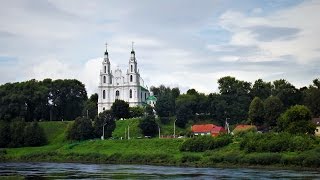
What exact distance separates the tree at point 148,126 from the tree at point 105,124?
7.00m

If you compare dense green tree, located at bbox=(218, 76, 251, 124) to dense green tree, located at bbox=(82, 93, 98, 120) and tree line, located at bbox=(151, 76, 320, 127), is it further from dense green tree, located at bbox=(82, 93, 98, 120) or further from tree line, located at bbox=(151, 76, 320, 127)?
dense green tree, located at bbox=(82, 93, 98, 120)

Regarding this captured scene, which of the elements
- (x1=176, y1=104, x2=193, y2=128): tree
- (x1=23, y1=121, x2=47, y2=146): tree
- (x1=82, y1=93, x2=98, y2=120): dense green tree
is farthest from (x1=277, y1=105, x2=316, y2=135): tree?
(x1=82, y1=93, x2=98, y2=120): dense green tree

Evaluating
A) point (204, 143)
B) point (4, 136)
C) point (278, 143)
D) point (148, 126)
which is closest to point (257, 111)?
point (148, 126)

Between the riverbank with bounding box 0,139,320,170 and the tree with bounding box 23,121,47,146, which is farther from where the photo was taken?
the tree with bounding box 23,121,47,146

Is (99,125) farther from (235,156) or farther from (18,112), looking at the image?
(235,156)

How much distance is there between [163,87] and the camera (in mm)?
184875

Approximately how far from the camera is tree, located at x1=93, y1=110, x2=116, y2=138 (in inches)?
4619

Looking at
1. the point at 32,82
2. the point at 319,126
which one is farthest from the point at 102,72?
the point at 319,126

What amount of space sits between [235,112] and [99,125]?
30.7m

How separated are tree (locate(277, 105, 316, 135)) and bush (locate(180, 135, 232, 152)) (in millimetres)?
9146

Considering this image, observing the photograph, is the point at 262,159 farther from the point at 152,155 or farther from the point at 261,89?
the point at 261,89

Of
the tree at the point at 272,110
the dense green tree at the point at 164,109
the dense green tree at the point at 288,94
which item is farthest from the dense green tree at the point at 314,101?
the dense green tree at the point at 164,109

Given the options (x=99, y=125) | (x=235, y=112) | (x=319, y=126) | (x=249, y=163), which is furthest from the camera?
(x=235, y=112)

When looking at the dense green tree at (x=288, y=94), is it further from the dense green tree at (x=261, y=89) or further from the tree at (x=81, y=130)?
the tree at (x=81, y=130)
